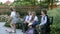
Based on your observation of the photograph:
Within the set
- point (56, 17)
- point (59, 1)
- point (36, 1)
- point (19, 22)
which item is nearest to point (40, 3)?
point (36, 1)

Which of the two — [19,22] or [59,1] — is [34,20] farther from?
[59,1]

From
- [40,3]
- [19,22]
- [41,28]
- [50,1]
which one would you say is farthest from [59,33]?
[40,3]

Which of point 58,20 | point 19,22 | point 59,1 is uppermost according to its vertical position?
point 58,20

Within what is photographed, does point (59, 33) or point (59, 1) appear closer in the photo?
point (59, 33)

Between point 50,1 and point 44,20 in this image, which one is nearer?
point 44,20

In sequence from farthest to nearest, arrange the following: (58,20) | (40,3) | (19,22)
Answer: (40,3)
(19,22)
(58,20)

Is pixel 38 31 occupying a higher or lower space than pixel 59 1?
higher

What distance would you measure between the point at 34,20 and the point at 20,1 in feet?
64.6

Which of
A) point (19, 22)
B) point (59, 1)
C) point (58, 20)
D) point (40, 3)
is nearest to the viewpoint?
→ point (58, 20)

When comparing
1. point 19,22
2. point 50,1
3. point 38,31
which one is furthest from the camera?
point 50,1

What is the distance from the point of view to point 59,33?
1095cm

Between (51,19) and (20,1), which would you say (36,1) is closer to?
(20,1)

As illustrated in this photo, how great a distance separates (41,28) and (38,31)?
34cm

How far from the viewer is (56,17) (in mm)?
11938
